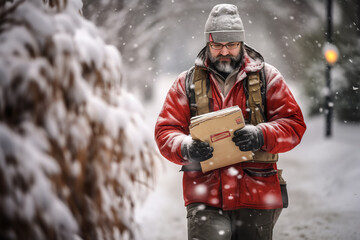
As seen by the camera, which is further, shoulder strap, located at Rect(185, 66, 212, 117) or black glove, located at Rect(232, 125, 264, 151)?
shoulder strap, located at Rect(185, 66, 212, 117)

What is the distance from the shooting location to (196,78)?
2.83 meters

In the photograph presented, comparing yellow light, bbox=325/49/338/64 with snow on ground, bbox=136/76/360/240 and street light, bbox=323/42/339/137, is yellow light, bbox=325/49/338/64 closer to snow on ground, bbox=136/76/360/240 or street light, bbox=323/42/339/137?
street light, bbox=323/42/339/137

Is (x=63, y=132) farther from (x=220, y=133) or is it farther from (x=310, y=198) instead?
(x=310, y=198)

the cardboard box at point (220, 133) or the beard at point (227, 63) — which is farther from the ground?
the beard at point (227, 63)

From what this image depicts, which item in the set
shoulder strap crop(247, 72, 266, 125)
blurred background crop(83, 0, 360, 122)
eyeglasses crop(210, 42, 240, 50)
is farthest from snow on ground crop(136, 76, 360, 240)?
blurred background crop(83, 0, 360, 122)

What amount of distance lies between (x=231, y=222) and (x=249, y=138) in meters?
0.67

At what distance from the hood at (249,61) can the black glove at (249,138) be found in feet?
1.47

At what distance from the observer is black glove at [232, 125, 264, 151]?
8.39 ft

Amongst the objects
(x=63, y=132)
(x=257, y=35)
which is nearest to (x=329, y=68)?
(x=257, y=35)

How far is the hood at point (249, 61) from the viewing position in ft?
9.06

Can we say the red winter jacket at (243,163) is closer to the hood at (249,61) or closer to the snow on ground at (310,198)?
the hood at (249,61)

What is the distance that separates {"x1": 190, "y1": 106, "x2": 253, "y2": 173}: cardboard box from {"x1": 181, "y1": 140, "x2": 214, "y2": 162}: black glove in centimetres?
4

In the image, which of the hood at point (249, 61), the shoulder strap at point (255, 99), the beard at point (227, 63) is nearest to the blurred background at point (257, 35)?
the hood at point (249, 61)

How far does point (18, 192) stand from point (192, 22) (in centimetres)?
474
